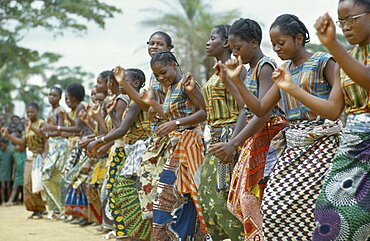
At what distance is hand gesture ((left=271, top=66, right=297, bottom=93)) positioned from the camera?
4047mm

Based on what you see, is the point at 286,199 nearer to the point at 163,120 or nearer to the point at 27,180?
the point at 163,120

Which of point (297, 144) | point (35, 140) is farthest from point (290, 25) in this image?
point (35, 140)

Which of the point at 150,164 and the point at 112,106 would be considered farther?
the point at 112,106

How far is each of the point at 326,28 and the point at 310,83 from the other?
0.95m

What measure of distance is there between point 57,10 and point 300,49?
1980 cm

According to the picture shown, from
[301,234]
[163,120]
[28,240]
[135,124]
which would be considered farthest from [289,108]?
[28,240]

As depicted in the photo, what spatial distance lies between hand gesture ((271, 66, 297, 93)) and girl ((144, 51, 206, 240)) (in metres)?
2.16

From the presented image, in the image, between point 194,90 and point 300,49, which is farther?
point 194,90

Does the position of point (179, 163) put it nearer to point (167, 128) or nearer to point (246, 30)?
point (167, 128)

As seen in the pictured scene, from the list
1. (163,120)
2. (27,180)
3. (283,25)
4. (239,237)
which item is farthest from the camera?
Answer: (27,180)

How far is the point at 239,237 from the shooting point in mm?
5566

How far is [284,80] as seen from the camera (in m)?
4.08

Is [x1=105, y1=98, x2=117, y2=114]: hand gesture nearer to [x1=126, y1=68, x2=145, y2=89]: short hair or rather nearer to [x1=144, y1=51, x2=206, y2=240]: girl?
Answer: [x1=126, y1=68, x2=145, y2=89]: short hair

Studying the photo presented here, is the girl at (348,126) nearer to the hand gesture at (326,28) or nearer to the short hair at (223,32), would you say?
the hand gesture at (326,28)
